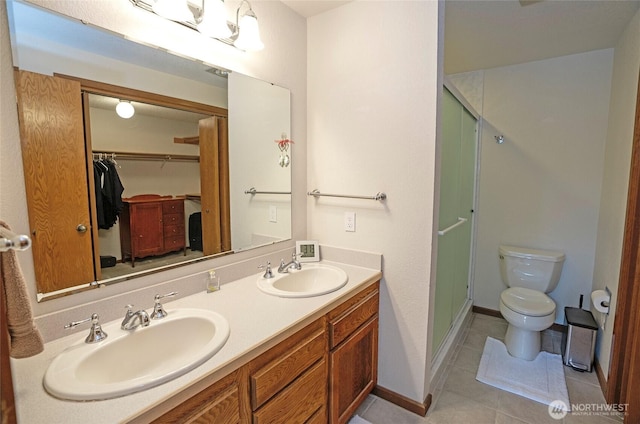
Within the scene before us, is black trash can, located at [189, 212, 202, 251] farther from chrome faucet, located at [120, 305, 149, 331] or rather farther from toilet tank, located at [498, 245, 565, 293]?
toilet tank, located at [498, 245, 565, 293]

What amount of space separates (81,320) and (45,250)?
0.27 m

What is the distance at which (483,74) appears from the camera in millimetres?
2812

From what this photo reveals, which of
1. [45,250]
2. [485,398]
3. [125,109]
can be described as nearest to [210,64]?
[125,109]

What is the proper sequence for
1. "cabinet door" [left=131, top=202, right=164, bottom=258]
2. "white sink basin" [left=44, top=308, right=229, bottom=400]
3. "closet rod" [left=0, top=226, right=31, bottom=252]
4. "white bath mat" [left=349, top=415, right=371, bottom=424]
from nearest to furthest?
"closet rod" [left=0, top=226, right=31, bottom=252]
"white sink basin" [left=44, top=308, right=229, bottom=400]
"cabinet door" [left=131, top=202, right=164, bottom=258]
"white bath mat" [left=349, top=415, right=371, bottom=424]

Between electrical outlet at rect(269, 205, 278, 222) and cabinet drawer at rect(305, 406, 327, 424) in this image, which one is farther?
electrical outlet at rect(269, 205, 278, 222)

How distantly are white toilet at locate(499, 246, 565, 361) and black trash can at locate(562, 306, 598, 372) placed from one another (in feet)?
0.46

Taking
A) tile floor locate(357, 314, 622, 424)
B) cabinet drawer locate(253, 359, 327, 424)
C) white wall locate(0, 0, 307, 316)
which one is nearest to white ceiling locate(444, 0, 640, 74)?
white wall locate(0, 0, 307, 316)

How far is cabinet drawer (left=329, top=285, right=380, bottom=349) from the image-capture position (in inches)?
56.2

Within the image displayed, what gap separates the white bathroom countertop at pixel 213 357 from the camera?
28.4 inches

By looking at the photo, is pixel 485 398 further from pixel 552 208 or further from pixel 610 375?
pixel 552 208

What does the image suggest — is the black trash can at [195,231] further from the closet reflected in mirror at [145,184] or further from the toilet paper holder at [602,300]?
the toilet paper holder at [602,300]

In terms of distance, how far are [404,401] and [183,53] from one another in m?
2.19

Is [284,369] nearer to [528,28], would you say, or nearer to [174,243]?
[174,243]

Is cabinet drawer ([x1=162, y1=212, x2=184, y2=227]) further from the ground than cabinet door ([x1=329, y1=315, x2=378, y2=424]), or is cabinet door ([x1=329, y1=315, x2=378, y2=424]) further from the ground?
cabinet drawer ([x1=162, y1=212, x2=184, y2=227])
